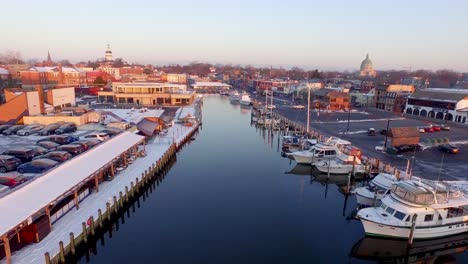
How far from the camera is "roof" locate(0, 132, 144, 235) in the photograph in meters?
15.2

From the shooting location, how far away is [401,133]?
36.2 m

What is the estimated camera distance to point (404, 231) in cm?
1952

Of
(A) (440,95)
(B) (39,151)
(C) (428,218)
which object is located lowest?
(C) (428,218)

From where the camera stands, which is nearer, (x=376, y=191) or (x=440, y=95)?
(x=376, y=191)

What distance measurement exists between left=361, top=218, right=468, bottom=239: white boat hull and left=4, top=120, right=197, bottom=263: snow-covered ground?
17852 mm

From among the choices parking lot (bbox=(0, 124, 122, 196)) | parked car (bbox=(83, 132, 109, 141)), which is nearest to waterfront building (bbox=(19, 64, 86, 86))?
parking lot (bbox=(0, 124, 122, 196))

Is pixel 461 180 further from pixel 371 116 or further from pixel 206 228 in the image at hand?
pixel 371 116

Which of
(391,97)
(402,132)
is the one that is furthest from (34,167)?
(391,97)

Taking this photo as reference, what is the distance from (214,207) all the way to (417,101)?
2327 inches

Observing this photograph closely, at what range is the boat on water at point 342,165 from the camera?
1233 inches

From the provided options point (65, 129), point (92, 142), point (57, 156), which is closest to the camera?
point (57, 156)

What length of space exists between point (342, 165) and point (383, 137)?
16.5 m

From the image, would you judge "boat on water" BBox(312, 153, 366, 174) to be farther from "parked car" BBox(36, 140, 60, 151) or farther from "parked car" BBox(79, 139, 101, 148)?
"parked car" BBox(36, 140, 60, 151)

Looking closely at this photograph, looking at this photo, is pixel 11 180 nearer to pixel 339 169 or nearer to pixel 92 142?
pixel 92 142
